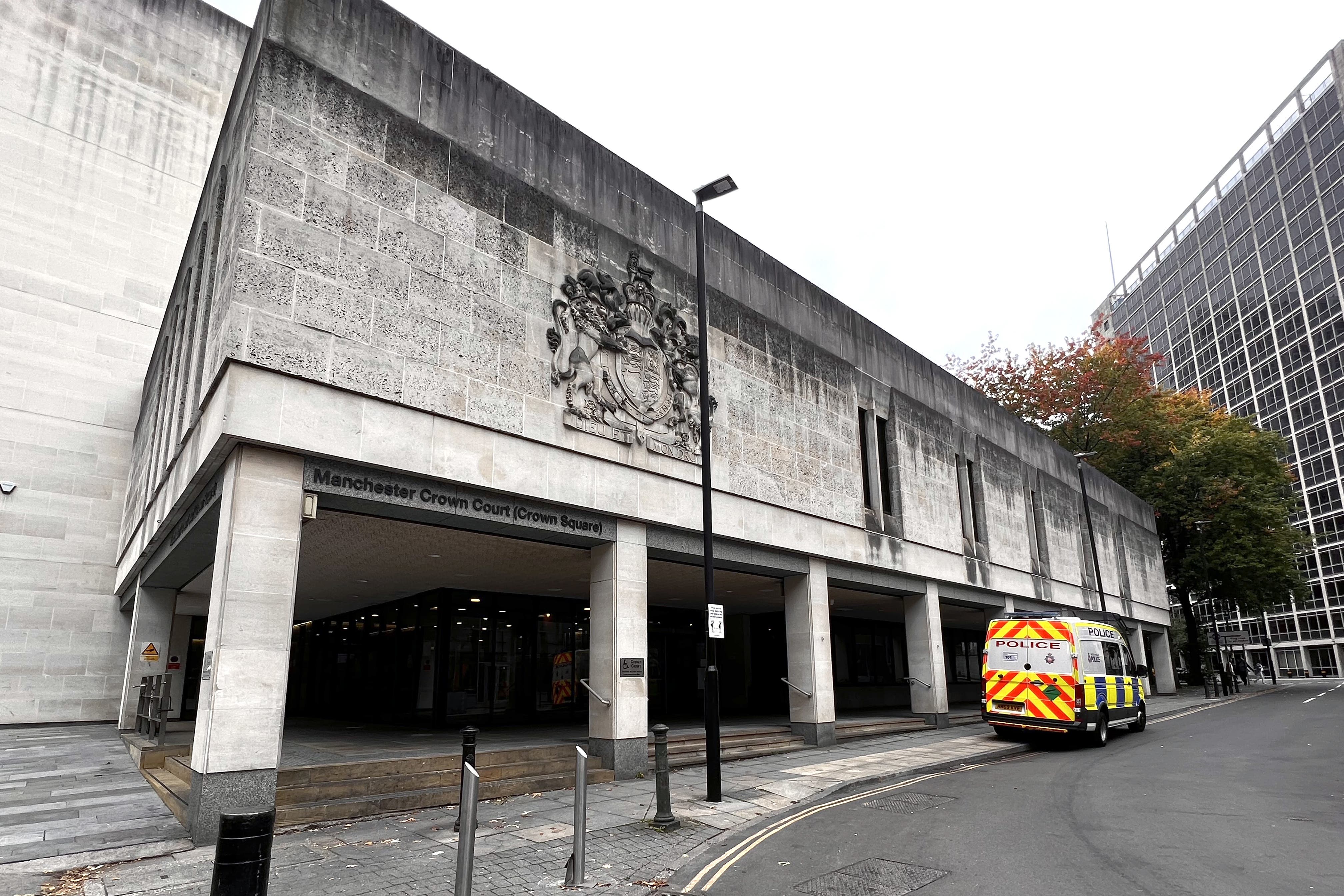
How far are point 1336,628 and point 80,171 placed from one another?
311 feet

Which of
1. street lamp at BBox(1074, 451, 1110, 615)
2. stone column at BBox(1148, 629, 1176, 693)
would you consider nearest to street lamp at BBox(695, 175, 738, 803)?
street lamp at BBox(1074, 451, 1110, 615)

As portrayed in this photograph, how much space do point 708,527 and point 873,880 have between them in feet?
17.1

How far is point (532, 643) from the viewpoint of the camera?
19656 mm

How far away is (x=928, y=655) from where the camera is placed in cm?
2180

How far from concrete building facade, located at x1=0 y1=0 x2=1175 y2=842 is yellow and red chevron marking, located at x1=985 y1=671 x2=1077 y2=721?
385cm

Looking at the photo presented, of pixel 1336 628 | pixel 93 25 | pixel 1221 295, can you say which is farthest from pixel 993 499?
pixel 1221 295

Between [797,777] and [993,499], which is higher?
[993,499]

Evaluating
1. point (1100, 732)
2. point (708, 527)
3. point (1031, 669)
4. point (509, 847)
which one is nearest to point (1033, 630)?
point (1031, 669)

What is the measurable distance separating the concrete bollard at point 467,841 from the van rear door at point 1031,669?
1450 cm

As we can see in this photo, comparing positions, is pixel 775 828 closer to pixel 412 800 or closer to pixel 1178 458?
pixel 412 800

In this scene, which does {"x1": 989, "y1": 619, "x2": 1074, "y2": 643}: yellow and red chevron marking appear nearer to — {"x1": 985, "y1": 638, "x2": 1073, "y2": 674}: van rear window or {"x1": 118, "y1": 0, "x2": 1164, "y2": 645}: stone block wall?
{"x1": 985, "y1": 638, "x2": 1073, "y2": 674}: van rear window

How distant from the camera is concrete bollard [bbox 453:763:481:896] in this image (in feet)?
17.5

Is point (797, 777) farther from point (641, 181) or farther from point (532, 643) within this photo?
point (641, 181)

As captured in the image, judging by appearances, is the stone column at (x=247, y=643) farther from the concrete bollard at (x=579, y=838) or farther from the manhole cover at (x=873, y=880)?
the manhole cover at (x=873, y=880)
